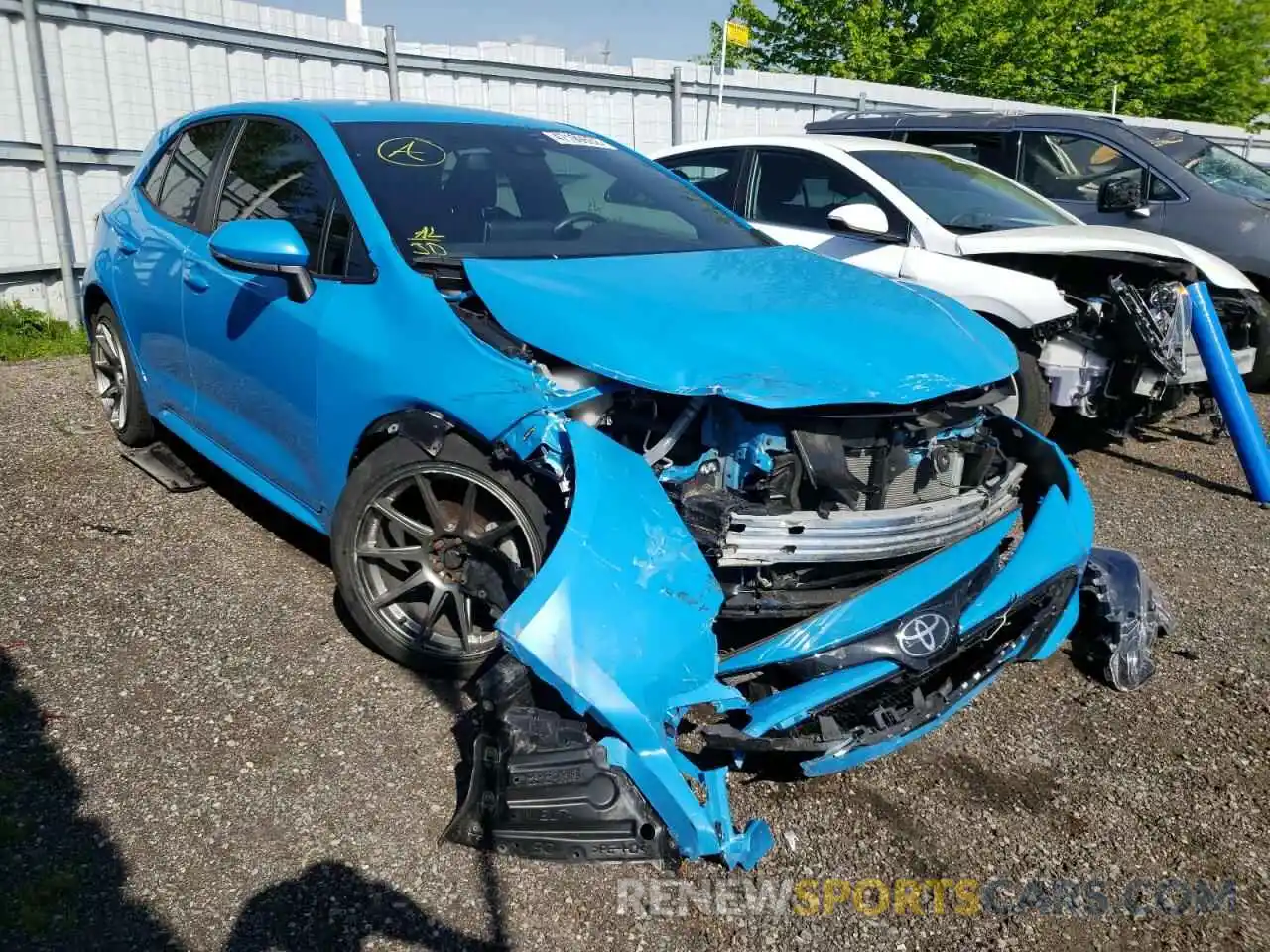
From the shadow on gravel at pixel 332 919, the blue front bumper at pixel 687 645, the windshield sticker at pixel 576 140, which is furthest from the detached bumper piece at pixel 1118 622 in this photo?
the windshield sticker at pixel 576 140

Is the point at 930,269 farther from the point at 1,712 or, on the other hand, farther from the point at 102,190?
the point at 102,190

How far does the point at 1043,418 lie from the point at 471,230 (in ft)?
11.5

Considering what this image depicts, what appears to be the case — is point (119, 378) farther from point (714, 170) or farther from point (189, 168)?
point (714, 170)

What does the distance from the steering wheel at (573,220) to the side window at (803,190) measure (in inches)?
107

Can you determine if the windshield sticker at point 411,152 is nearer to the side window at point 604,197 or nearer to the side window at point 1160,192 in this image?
the side window at point 604,197

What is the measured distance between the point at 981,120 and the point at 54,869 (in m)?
8.06

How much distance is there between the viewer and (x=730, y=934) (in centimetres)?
228

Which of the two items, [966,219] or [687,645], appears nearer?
[687,645]

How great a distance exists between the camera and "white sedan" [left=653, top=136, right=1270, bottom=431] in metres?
5.13

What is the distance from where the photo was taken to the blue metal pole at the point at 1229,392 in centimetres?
507

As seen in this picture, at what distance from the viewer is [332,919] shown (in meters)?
2.25

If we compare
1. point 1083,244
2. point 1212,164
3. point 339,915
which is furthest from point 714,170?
point 339,915

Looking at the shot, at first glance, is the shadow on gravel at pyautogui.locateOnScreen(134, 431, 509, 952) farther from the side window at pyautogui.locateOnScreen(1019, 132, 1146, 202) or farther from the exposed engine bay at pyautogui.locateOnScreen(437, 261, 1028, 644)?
the side window at pyautogui.locateOnScreen(1019, 132, 1146, 202)

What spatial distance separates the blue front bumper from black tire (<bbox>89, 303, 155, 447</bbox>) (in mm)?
3262
